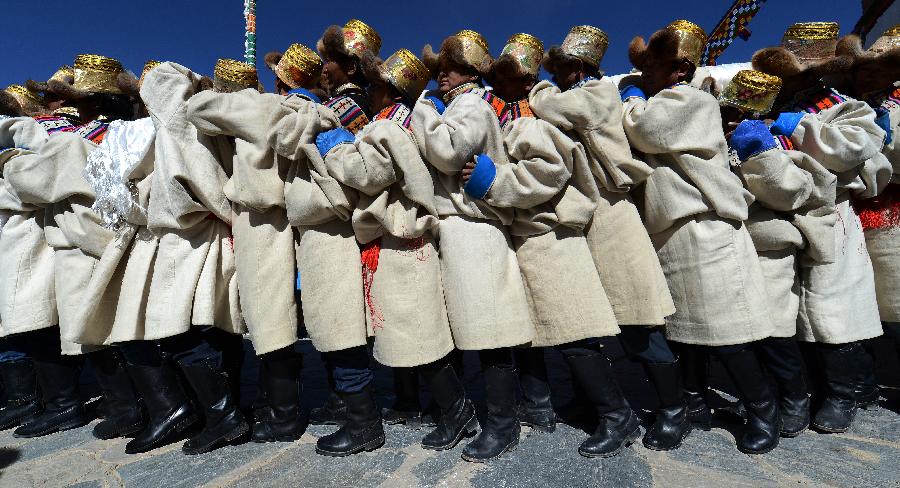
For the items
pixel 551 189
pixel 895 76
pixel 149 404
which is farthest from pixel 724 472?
pixel 149 404

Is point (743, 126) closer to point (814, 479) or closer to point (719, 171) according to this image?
point (719, 171)

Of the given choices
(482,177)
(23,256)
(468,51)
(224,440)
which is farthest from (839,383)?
(23,256)

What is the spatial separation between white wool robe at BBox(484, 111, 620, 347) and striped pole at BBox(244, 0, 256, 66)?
18.2 metres

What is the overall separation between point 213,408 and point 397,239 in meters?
1.41

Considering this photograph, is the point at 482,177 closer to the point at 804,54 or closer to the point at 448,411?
the point at 448,411

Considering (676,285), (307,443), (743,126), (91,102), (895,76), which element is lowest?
(307,443)

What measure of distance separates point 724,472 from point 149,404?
9.84 ft

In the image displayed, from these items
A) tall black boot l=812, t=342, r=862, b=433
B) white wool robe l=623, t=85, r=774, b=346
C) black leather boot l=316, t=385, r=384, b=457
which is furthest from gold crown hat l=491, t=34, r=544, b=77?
tall black boot l=812, t=342, r=862, b=433

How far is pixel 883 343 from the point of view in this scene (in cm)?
418

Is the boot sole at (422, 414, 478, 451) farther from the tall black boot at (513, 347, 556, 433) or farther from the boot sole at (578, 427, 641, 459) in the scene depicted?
the boot sole at (578, 427, 641, 459)

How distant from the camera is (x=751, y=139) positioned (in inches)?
97.9

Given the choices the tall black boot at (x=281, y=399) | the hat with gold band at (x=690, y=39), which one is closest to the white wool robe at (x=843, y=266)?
the hat with gold band at (x=690, y=39)

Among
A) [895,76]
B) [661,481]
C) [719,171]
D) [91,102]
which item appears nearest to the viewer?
[661,481]

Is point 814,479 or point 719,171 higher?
point 719,171
